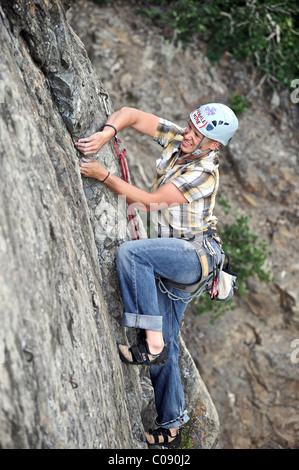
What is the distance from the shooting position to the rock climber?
200 inches

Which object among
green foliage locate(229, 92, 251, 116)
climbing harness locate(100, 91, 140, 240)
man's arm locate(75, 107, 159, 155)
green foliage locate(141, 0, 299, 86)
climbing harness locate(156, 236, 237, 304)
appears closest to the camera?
man's arm locate(75, 107, 159, 155)

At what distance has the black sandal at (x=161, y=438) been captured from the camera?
592 centimetres

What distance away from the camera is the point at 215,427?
7.80 meters

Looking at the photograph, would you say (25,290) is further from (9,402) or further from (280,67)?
(280,67)

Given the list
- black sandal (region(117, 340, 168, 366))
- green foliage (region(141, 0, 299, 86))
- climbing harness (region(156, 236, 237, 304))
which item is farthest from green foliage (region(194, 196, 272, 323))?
black sandal (region(117, 340, 168, 366))

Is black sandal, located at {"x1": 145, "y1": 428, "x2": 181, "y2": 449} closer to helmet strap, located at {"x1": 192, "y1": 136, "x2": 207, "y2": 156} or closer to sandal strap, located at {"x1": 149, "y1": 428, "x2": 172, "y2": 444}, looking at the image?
sandal strap, located at {"x1": 149, "y1": 428, "x2": 172, "y2": 444}

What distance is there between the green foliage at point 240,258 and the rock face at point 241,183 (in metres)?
0.28

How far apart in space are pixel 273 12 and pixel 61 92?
7.92 m

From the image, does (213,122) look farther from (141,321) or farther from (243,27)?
(243,27)

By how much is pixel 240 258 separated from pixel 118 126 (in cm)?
546

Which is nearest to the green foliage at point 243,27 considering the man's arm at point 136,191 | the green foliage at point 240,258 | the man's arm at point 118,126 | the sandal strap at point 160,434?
the green foliage at point 240,258

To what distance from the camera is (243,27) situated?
1129cm

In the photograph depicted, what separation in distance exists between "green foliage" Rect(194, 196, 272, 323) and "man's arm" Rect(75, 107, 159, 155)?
5.00 metres

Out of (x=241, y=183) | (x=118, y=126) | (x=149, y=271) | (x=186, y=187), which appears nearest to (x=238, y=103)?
(x=241, y=183)
